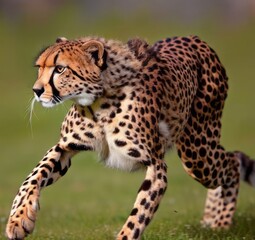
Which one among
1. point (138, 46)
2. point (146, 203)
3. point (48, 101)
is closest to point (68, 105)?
point (138, 46)

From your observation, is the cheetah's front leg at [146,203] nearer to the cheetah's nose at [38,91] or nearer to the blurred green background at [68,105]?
the blurred green background at [68,105]

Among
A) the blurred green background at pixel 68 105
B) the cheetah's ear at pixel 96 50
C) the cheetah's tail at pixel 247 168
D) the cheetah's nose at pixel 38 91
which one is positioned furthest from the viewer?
the blurred green background at pixel 68 105

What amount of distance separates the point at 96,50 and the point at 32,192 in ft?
3.66

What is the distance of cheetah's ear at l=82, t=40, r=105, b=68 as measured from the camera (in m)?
6.45

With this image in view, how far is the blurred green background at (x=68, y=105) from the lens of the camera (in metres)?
9.31

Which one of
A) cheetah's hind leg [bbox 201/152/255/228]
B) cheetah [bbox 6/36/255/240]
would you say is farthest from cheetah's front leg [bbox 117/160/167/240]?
cheetah's hind leg [bbox 201/152/255/228]

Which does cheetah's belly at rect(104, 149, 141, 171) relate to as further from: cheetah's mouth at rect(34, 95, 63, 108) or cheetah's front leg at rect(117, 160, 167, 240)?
cheetah's mouth at rect(34, 95, 63, 108)

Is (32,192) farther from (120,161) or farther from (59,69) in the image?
(59,69)

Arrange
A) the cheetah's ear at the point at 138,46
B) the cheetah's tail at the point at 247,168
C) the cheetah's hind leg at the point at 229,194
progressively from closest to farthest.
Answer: the cheetah's ear at the point at 138,46 → the cheetah's hind leg at the point at 229,194 → the cheetah's tail at the point at 247,168

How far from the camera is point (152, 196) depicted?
21.5 ft

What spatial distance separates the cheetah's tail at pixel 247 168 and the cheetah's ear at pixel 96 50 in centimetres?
245

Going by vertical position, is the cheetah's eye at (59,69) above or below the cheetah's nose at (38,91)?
above

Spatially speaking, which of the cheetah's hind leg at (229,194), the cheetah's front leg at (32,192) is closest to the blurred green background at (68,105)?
the cheetah's hind leg at (229,194)

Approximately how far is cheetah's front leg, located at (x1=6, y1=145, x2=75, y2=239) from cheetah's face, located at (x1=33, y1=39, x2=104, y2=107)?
53cm
